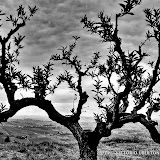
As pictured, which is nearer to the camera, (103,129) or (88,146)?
(103,129)

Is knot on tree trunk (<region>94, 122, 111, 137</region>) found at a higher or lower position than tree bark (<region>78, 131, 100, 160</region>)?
higher

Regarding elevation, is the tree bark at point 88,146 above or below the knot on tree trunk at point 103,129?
below

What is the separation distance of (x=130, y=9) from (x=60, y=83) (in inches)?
215

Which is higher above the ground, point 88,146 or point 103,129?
point 103,129

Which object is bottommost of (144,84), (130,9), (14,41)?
(144,84)

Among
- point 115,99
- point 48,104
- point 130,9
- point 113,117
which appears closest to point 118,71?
point 115,99

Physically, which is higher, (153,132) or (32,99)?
(32,99)

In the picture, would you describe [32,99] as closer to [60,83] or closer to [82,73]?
[60,83]

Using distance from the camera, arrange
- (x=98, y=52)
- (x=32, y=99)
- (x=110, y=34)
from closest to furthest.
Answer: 1. (x=110, y=34)
2. (x=32, y=99)
3. (x=98, y=52)

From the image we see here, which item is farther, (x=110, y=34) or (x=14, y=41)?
(x=14, y=41)

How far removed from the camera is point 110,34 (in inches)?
398

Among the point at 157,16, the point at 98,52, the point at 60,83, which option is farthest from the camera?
the point at 98,52

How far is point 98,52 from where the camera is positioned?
1426cm

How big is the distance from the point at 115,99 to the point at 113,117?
91cm
